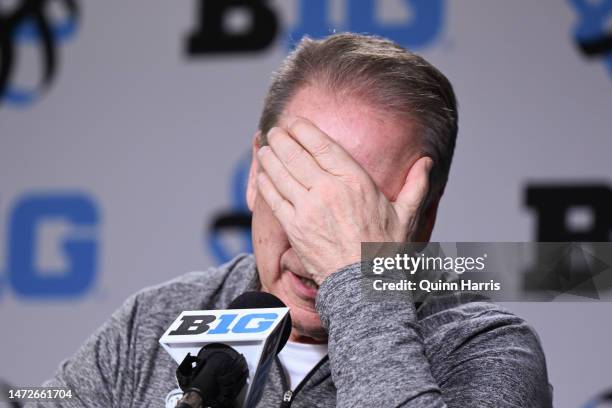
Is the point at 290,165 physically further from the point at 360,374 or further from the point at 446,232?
the point at 446,232

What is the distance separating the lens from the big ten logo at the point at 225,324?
3.10ft

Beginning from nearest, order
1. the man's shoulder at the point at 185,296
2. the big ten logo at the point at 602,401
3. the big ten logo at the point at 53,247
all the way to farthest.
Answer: the man's shoulder at the point at 185,296
the big ten logo at the point at 602,401
the big ten logo at the point at 53,247

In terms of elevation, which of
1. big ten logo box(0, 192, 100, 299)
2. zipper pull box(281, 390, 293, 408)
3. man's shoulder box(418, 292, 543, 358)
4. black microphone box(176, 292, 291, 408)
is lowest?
big ten logo box(0, 192, 100, 299)

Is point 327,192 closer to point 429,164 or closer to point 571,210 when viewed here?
point 429,164

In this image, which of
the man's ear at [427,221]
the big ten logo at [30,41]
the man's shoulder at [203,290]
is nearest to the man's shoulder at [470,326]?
the man's ear at [427,221]

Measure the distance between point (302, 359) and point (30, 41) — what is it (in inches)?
82.2

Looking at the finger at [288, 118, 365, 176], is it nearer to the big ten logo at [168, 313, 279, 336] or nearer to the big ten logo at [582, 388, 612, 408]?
the big ten logo at [168, 313, 279, 336]

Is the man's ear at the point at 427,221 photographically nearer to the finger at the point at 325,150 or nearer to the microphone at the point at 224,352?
the finger at the point at 325,150

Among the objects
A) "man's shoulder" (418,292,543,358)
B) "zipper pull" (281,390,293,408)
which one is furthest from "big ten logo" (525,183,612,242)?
"zipper pull" (281,390,293,408)

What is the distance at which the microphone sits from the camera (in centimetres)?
88

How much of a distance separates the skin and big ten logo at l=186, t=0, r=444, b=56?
4.42 feet

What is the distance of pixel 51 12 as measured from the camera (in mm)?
3047

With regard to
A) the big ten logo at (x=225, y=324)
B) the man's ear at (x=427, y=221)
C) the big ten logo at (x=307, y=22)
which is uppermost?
the big ten logo at (x=307, y=22)

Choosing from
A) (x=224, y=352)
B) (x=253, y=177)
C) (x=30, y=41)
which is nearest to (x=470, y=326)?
(x=253, y=177)
